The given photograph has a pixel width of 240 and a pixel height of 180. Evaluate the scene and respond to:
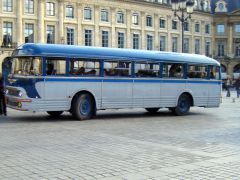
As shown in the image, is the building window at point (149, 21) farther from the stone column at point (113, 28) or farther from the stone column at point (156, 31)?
the stone column at point (113, 28)

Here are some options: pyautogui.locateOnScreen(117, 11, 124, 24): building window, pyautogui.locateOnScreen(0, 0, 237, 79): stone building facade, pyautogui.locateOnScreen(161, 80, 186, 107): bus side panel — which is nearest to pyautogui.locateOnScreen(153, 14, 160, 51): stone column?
pyautogui.locateOnScreen(0, 0, 237, 79): stone building facade

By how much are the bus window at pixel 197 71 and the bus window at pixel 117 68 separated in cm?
352

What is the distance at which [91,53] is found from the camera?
55.6 ft

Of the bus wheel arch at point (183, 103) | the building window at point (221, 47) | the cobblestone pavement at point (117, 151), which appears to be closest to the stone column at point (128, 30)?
the building window at point (221, 47)

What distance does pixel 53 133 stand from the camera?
1260 cm

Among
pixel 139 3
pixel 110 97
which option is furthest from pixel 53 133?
pixel 139 3

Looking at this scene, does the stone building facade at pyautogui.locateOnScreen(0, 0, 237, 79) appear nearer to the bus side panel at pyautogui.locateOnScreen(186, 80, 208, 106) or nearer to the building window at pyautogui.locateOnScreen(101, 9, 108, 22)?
the building window at pyautogui.locateOnScreen(101, 9, 108, 22)

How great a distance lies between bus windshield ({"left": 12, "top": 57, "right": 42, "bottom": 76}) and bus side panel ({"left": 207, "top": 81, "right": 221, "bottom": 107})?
8.88 meters

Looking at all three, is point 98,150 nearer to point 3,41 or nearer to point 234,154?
point 234,154

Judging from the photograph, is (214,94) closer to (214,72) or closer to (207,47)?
(214,72)

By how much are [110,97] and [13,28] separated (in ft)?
137

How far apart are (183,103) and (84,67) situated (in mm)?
5609

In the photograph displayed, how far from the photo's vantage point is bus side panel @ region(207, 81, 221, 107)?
2089cm

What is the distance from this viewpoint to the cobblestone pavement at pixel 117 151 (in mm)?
7641
